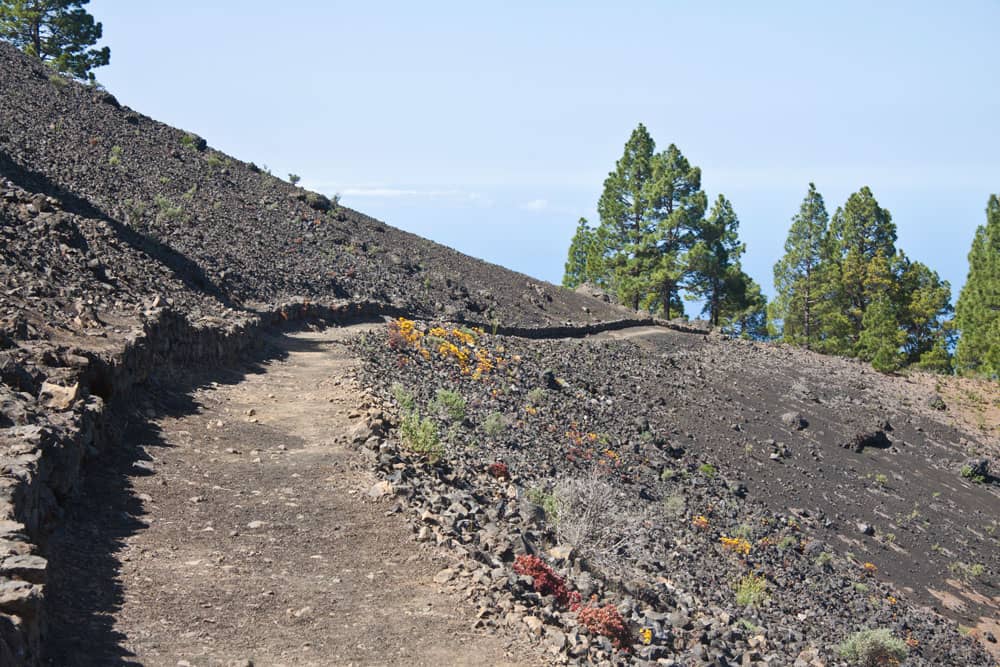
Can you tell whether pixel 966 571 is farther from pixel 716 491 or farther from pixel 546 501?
pixel 546 501

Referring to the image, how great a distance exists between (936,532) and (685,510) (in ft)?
32.3

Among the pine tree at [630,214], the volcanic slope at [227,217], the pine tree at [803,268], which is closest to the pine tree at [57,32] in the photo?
the volcanic slope at [227,217]

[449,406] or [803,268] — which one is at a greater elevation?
[803,268]

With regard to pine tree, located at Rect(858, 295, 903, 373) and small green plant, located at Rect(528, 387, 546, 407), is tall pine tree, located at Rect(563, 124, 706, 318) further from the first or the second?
small green plant, located at Rect(528, 387, 546, 407)

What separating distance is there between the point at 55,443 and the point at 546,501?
21.9ft

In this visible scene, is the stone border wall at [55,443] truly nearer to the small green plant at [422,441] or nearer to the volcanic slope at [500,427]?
the volcanic slope at [500,427]

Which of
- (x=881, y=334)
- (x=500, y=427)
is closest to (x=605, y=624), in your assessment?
(x=500, y=427)

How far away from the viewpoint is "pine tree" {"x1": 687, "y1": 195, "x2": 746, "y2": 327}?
48.7m

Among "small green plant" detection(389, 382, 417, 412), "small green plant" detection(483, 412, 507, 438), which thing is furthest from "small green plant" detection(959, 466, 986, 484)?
"small green plant" detection(389, 382, 417, 412)

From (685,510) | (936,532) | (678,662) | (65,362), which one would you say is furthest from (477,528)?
(936,532)

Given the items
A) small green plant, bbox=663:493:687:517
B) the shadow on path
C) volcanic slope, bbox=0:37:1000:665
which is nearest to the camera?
the shadow on path

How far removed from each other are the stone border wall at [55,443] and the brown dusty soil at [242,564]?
0.34m

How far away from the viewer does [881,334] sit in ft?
147

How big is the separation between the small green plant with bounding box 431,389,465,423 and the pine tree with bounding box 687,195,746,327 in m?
33.8
